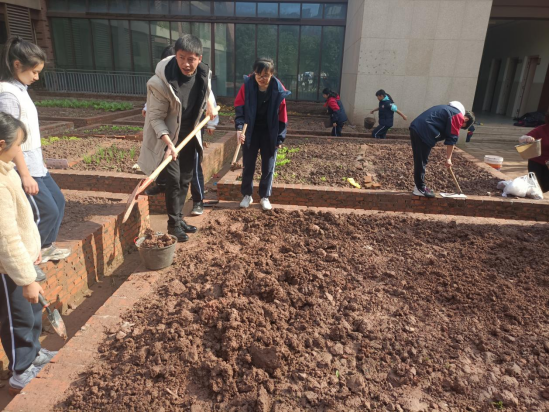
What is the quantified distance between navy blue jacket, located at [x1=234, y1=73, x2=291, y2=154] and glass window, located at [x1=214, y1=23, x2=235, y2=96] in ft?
40.6

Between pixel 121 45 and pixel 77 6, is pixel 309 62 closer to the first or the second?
pixel 121 45

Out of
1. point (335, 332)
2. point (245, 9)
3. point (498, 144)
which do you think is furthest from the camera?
point (245, 9)

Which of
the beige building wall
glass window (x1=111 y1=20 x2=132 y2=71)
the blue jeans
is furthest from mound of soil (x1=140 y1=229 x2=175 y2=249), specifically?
glass window (x1=111 y1=20 x2=132 y2=71)

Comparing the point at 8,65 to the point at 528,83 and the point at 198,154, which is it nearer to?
the point at 198,154

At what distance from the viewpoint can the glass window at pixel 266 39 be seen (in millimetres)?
15156

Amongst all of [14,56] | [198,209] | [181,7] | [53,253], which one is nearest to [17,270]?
[53,253]

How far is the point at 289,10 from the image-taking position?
14914mm

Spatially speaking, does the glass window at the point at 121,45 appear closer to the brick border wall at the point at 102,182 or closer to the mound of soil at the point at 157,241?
the brick border wall at the point at 102,182

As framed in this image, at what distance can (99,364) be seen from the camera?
2209 millimetres

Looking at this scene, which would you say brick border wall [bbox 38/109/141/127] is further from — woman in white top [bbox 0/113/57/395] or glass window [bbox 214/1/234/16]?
woman in white top [bbox 0/113/57/395]

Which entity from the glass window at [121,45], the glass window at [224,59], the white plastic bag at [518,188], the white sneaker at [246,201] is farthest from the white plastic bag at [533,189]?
the glass window at [121,45]

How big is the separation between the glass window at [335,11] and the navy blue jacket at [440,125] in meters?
11.6

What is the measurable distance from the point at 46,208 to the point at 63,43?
55.0ft

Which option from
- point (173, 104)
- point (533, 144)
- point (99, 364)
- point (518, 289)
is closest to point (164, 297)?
point (99, 364)
